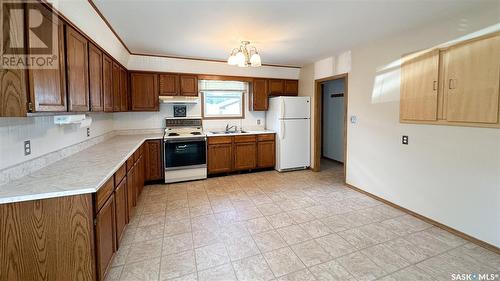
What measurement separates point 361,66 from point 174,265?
3797mm

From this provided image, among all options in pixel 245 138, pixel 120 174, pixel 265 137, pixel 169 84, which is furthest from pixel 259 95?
pixel 120 174

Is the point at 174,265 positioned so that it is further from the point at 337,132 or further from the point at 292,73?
the point at 337,132

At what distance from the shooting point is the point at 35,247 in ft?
4.69

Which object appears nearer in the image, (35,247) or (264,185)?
(35,247)

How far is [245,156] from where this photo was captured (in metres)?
4.89

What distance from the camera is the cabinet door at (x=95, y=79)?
2.41 meters

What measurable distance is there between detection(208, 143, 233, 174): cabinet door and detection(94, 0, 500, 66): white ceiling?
1878 mm

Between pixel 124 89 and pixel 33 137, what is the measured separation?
2317 millimetres

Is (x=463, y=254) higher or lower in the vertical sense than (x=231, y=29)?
lower

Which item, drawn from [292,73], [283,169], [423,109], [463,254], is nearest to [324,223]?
[463,254]

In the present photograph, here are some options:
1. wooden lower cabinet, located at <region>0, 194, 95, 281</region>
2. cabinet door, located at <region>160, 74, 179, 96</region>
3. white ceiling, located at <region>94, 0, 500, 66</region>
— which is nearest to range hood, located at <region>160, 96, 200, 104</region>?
cabinet door, located at <region>160, 74, 179, 96</region>

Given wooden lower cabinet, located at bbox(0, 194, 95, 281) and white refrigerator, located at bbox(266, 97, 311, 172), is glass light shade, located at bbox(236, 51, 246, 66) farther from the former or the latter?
wooden lower cabinet, located at bbox(0, 194, 95, 281)

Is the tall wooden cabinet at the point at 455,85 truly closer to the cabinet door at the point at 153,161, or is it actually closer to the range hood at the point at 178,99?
the range hood at the point at 178,99

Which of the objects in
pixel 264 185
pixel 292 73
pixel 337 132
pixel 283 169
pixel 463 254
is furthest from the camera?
pixel 337 132
